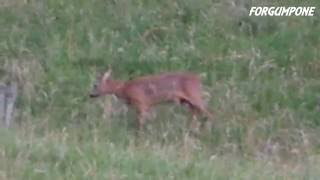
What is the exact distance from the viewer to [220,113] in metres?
14.9

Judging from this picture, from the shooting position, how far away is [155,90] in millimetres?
14680

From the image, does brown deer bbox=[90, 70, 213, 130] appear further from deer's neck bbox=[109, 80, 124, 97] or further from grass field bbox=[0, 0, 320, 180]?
grass field bbox=[0, 0, 320, 180]

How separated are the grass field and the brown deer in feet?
0.49

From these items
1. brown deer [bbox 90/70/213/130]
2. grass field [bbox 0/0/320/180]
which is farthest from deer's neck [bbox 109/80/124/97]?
grass field [bbox 0/0/320/180]

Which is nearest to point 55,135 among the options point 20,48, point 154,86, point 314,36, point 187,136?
point 187,136

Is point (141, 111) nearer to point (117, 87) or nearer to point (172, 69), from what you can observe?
point (117, 87)

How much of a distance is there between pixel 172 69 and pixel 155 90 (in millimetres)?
1405

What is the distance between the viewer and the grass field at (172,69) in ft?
42.9

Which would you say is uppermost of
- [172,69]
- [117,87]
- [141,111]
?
[172,69]

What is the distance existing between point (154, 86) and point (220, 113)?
83cm

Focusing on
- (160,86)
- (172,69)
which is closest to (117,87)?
(160,86)

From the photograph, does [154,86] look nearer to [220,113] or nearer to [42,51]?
[220,113]

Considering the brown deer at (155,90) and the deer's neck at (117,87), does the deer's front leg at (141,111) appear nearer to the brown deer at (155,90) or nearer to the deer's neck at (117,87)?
the brown deer at (155,90)

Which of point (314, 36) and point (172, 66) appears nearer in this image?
point (172, 66)
